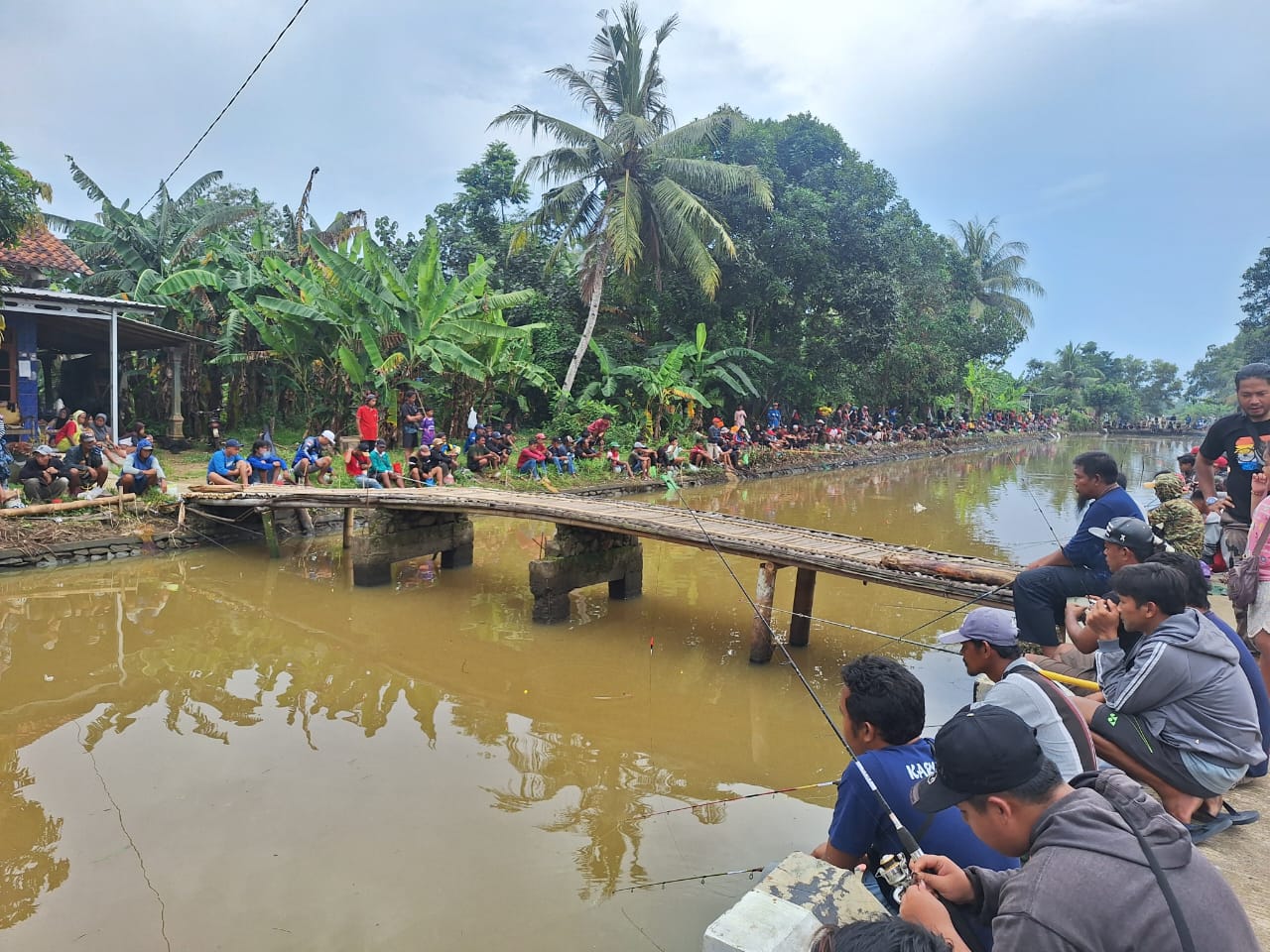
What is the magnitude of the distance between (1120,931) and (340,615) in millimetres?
8362

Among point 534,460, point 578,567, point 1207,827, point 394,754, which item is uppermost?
point 534,460

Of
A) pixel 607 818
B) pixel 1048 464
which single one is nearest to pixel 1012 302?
pixel 1048 464

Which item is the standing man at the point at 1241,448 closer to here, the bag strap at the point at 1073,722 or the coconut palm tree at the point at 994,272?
the bag strap at the point at 1073,722

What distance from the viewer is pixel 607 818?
15.3ft

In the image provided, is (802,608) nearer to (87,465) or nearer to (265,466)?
(265,466)

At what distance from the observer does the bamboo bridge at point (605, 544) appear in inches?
248

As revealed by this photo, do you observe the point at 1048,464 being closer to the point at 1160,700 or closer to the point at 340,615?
the point at 340,615

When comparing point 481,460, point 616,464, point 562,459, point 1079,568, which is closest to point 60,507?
point 481,460

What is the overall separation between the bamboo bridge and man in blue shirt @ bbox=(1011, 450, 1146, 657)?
1014 mm

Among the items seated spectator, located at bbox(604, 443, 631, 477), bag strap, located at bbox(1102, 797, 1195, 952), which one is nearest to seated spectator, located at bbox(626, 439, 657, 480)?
seated spectator, located at bbox(604, 443, 631, 477)

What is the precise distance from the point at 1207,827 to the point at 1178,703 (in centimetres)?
59

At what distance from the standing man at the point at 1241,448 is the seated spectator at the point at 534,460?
1210cm

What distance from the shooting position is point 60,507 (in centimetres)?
1002

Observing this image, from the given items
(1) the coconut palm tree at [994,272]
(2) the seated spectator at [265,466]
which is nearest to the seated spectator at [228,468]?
(2) the seated spectator at [265,466]
